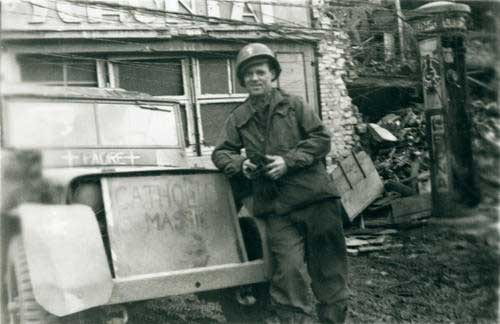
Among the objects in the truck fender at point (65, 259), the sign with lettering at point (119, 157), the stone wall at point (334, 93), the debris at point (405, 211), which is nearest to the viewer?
the truck fender at point (65, 259)

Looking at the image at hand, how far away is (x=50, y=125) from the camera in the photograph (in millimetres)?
3830

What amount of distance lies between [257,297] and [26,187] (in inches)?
59.6

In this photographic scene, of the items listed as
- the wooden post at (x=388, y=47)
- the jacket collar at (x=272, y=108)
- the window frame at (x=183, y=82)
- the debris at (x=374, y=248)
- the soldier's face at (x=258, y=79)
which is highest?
the wooden post at (x=388, y=47)

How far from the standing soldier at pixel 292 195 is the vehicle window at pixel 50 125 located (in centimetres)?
110

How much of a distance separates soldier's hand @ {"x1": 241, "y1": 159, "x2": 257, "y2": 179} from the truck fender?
0.92m

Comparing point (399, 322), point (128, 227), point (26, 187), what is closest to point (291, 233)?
point (128, 227)

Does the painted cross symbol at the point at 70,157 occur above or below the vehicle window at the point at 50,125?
below

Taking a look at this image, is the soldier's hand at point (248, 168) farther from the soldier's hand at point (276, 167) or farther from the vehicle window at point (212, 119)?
the vehicle window at point (212, 119)

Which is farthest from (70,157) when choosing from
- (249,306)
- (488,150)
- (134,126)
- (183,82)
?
(183,82)

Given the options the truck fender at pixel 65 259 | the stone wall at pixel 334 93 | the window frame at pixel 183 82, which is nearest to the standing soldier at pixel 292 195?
the truck fender at pixel 65 259

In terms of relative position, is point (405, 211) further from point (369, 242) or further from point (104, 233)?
point (104, 233)

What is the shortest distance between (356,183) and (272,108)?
16.9 feet

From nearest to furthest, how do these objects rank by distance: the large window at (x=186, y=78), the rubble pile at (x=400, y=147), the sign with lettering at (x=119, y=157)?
1. the sign with lettering at (x=119, y=157)
2. the large window at (x=186, y=78)
3. the rubble pile at (x=400, y=147)

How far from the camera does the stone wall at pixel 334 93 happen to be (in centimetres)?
1034
